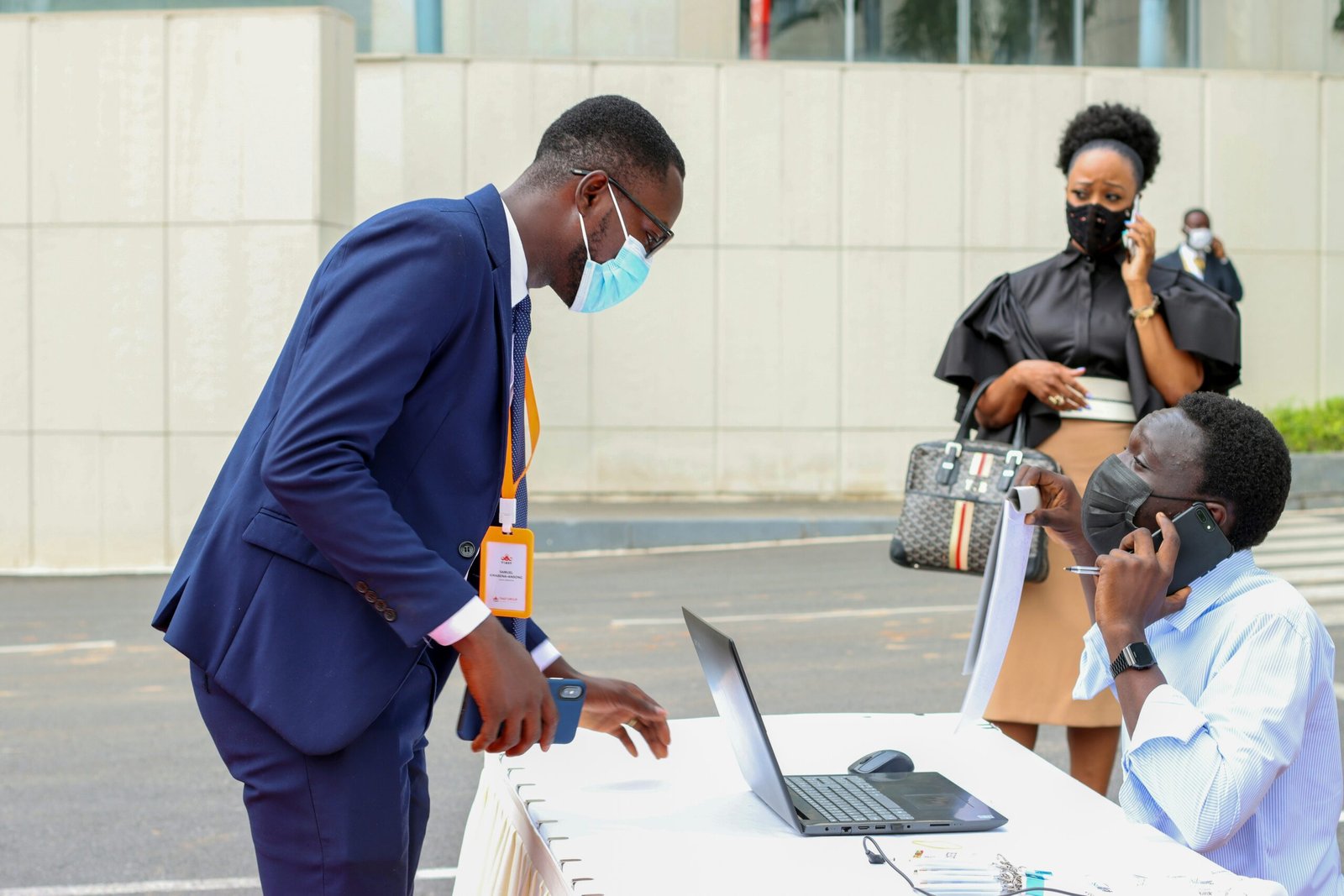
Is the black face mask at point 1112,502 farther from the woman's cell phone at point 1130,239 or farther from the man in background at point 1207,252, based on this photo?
the man in background at point 1207,252

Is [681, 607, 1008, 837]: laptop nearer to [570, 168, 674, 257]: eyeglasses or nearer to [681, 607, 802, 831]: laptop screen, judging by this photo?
[681, 607, 802, 831]: laptop screen

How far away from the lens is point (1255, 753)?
95.0 inches

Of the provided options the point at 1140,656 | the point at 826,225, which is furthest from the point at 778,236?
the point at 1140,656

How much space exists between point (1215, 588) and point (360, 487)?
152 cm

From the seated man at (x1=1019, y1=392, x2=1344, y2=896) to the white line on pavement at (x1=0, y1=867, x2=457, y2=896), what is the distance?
2671 mm

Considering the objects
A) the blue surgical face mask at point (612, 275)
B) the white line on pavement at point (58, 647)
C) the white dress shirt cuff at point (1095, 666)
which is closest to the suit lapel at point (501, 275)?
the blue surgical face mask at point (612, 275)

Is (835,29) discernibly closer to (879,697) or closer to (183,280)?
(183,280)

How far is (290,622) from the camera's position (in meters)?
2.25

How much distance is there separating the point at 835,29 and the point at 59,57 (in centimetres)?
856

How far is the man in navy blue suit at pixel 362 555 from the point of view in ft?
7.08

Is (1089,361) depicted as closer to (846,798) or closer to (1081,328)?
(1081,328)

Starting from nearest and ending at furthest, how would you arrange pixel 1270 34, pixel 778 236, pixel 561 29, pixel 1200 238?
pixel 1200 238, pixel 778 236, pixel 561 29, pixel 1270 34

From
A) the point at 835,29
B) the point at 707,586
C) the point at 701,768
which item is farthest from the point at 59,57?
the point at 701,768

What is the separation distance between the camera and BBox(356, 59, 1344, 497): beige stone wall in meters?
16.1
